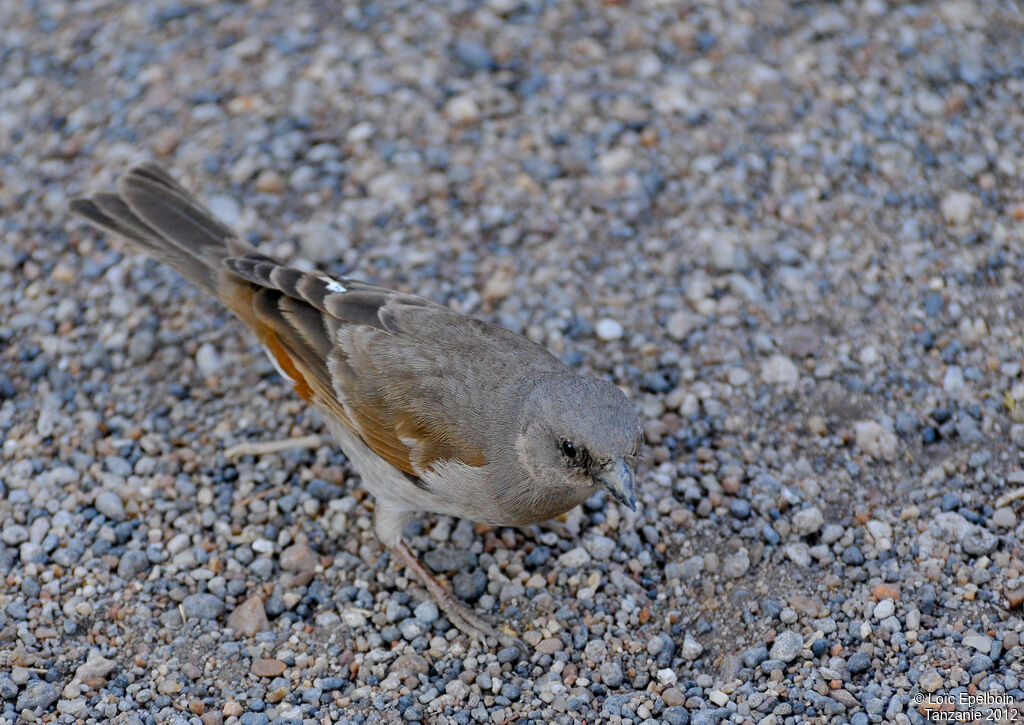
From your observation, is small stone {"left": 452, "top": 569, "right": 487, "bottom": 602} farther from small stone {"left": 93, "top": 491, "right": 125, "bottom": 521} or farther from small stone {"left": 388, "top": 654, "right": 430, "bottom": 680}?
small stone {"left": 93, "top": 491, "right": 125, "bottom": 521}

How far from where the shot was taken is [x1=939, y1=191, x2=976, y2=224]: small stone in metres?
6.81

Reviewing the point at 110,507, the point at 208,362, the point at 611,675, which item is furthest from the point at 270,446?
the point at 611,675

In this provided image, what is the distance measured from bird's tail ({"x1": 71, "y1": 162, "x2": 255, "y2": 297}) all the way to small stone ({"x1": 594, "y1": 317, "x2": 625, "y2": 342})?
210 cm

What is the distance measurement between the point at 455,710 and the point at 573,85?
462cm

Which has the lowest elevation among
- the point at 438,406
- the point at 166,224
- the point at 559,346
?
the point at 559,346

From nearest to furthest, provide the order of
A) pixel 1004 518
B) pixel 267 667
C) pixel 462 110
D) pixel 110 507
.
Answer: pixel 267 667 → pixel 1004 518 → pixel 110 507 → pixel 462 110

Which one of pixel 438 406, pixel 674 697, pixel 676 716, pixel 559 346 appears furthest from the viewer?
pixel 559 346

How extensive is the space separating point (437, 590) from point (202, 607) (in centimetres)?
116

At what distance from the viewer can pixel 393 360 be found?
5570 millimetres

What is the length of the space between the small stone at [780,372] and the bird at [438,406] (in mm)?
1377

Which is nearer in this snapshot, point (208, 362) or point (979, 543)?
point (979, 543)

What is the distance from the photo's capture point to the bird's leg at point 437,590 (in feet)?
17.5

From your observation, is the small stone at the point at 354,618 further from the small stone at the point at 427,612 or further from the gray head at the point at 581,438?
the gray head at the point at 581,438

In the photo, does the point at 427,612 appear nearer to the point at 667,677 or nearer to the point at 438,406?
the point at 438,406
